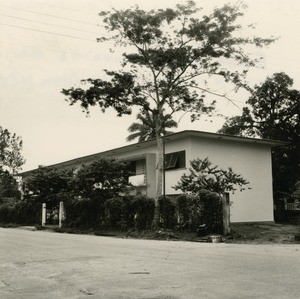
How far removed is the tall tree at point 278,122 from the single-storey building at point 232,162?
7.48 m

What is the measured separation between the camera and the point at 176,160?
30.5 meters

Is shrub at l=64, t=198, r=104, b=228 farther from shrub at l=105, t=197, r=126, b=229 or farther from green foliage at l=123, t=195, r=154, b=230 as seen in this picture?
green foliage at l=123, t=195, r=154, b=230

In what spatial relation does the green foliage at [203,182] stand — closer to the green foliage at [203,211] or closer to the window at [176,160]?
the green foliage at [203,211]

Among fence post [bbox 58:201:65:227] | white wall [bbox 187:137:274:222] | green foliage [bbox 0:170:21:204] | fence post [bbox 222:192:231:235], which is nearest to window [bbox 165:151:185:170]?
white wall [bbox 187:137:274:222]

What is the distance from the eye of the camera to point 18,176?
53406 mm

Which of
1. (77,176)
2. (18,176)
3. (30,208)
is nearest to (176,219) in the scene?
(77,176)

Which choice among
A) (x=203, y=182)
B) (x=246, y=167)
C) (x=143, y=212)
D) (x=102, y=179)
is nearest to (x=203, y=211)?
(x=203, y=182)

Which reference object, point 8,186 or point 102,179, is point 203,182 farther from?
point 8,186

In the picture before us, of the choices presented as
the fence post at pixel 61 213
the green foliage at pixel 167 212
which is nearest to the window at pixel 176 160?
the green foliage at pixel 167 212

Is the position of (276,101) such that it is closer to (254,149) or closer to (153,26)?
(254,149)

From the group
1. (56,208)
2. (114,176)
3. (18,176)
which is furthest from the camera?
(18,176)

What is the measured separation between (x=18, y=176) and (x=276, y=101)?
2874cm

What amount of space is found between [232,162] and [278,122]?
1159 cm

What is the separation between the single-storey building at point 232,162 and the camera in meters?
29.5
